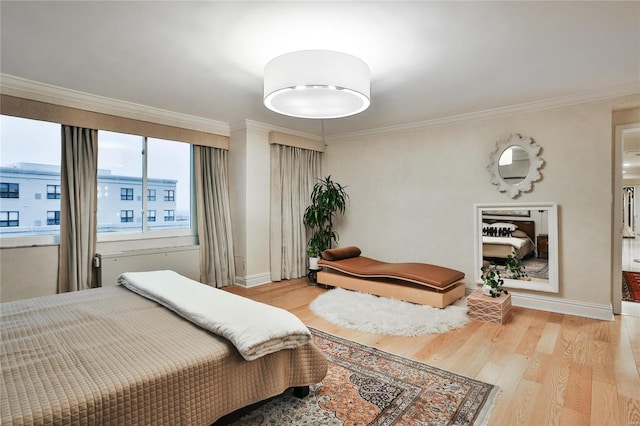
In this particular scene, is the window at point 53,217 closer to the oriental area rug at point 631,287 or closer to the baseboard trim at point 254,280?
the baseboard trim at point 254,280

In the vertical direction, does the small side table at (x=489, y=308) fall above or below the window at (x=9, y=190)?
below

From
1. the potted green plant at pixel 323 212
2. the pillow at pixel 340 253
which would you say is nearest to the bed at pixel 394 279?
the pillow at pixel 340 253

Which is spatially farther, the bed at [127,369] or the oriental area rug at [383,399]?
the oriental area rug at [383,399]

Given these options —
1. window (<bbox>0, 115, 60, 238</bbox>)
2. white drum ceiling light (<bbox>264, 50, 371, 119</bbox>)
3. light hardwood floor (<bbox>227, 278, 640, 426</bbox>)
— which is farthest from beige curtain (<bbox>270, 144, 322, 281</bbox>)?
window (<bbox>0, 115, 60, 238</bbox>)

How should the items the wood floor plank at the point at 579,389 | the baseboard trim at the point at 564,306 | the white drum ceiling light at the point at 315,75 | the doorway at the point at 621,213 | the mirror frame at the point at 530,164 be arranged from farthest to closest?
the mirror frame at the point at 530,164 → the doorway at the point at 621,213 → the baseboard trim at the point at 564,306 → the white drum ceiling light at the point at 315,75 → the wood floor plank at the point at 579,389

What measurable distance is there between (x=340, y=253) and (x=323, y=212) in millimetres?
868

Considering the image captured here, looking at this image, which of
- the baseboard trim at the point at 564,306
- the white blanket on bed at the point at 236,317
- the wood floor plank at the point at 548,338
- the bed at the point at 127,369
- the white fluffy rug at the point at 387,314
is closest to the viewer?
the bed at the point at 127,369

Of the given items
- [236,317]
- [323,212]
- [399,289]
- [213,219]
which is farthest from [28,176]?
[399,289]

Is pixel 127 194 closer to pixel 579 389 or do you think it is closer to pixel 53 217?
pixel 53 217

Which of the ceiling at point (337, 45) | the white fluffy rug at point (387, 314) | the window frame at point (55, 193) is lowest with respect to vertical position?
the white fluffy rug at point (387, 314)

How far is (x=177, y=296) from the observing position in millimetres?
2246

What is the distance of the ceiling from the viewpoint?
2.06m

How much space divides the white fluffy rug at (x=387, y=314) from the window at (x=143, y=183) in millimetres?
2362

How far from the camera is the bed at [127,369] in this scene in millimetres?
1226
